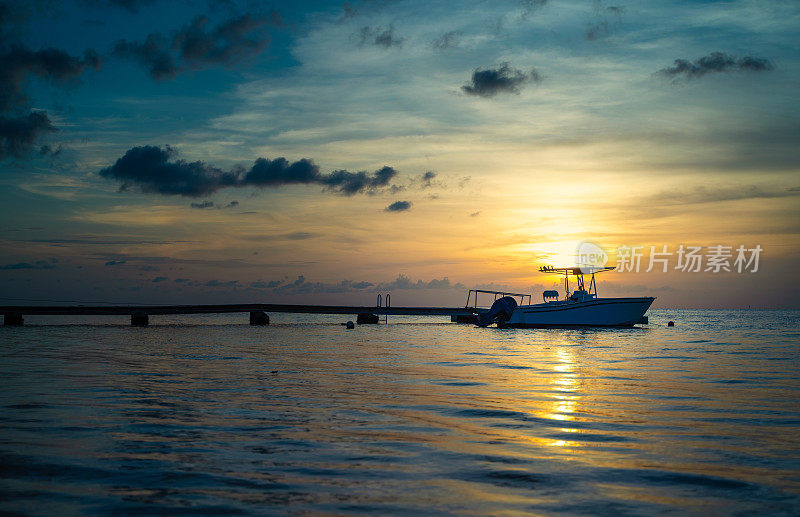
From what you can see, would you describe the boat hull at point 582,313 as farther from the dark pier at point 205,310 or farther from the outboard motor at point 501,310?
the dark pier at point 205,310

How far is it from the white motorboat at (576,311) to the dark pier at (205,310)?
23.8 metres

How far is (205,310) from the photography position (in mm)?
92688

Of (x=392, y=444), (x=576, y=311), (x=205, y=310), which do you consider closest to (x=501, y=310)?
(x=576, y=311)

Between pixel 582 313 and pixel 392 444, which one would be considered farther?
pixel 582 313

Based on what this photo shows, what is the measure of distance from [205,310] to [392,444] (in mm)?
87060

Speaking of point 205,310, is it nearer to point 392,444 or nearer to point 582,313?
point 582,313

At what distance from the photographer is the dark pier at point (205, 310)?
81.1 meters

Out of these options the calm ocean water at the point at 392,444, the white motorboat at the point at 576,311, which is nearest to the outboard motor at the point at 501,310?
the white motorboat at the point at 576,311

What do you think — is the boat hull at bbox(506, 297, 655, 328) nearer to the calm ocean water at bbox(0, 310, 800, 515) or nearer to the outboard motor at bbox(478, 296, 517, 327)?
the outboard motor at bbox(478, 296, 517, 327)

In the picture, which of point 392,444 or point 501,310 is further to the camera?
point 501,310

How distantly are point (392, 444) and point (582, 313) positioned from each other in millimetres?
74272

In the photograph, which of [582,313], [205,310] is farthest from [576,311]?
[205,310]

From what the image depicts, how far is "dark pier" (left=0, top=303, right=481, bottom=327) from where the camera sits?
266 ft

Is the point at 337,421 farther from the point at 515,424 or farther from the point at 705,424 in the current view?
the point at 705,424
